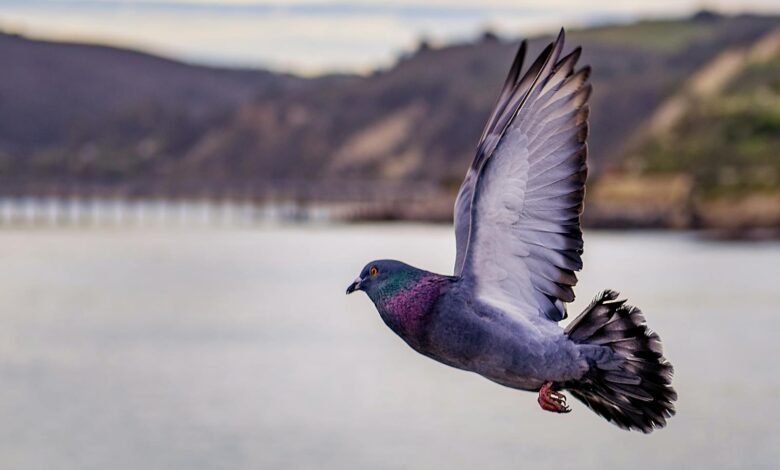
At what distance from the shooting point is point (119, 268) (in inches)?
3789

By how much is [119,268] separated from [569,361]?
9188cm

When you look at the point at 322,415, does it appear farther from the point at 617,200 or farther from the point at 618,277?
the point at 617,200

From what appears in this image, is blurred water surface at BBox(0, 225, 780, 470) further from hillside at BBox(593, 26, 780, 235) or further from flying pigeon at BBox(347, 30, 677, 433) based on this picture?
flying pigeon at BBox(347, 30, 677, 433)

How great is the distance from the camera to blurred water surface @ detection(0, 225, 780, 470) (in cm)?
Answer: 3114

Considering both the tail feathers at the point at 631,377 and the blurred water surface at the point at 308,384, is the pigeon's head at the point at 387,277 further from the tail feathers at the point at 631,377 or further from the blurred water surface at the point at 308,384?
the blurred water surface at the point at 308,384

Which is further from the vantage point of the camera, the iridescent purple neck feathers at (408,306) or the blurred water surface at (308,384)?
the blurred water surface at (308,384)

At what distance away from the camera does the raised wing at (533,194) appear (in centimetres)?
578

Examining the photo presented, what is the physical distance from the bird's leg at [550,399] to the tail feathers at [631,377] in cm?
19

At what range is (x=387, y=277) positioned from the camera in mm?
5672

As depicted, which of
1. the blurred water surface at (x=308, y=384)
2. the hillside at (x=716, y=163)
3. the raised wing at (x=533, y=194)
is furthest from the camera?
the hillside at (x=716, y=163)

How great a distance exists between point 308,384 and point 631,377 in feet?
122

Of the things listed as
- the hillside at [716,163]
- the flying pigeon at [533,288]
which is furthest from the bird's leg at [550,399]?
the hillside at [716,163]

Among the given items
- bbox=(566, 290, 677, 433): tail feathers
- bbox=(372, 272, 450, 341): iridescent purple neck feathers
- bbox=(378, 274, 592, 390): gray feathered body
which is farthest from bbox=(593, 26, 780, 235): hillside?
bbox=(372, 272, 450, 341): iridescent purple neck feathers

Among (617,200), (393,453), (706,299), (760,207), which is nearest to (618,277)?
(706,299)
